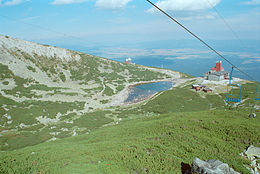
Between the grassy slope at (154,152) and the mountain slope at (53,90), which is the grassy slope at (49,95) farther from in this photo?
the grassy slope at (154,152)

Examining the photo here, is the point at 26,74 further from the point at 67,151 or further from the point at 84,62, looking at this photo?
the point at 67,151

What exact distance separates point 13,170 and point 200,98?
52798 mm

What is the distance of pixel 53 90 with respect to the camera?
56.2 meters

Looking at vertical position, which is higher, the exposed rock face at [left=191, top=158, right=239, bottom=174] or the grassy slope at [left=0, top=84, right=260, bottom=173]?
the exposed rock face at [left=191, top=158, right=239, bottom=174]

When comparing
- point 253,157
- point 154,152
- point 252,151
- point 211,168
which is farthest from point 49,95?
point 253,157

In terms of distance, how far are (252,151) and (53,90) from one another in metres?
58.2

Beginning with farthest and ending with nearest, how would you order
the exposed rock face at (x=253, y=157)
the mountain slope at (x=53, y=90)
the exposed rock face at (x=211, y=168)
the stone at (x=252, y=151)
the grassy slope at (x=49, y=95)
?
the mountain slope at (x=53, y=90) → the grassy slope at (x=49, y=95) → the stone at (x=252, y=151) → the exposed rock face at (x=253, y=157) → the exposed rock face at (x=211, y=168)

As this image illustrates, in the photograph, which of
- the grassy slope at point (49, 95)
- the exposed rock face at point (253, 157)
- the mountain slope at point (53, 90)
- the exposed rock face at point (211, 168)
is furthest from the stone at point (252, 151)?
the mountain slope at point (53, 90)

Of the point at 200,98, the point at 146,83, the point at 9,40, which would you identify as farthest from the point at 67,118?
the point at 9,40

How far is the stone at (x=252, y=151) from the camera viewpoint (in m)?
14.9

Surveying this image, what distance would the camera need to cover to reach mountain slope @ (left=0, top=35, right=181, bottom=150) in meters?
31.9

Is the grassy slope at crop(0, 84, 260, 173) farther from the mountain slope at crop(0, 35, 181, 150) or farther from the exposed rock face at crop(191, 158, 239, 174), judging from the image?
the mountain slope at crop(0, 35, 181, 150)

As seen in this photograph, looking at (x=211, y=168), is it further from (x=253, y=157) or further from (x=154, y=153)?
(x=253, y=157)

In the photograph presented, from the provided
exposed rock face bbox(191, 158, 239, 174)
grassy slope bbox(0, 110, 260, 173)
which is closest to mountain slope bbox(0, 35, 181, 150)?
grassy slope bbox(0, 110, 260, 173)
